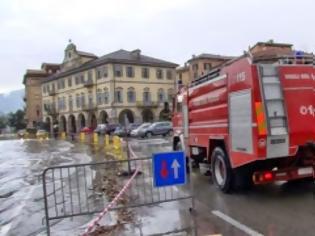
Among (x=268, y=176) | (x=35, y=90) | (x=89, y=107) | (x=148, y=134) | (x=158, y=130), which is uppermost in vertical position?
(x=35, y=90)

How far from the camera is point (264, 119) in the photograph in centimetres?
768

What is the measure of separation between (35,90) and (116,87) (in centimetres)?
4491

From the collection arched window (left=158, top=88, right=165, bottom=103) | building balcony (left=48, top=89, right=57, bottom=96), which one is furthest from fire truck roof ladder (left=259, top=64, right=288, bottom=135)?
building balcony (left=48, top=89, right=57, bottom=96)

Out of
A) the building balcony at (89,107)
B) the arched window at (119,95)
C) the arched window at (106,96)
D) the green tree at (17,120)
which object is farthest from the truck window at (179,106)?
the green tree at (17,120)

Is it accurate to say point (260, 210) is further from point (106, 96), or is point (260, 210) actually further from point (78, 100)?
point (78, 100)

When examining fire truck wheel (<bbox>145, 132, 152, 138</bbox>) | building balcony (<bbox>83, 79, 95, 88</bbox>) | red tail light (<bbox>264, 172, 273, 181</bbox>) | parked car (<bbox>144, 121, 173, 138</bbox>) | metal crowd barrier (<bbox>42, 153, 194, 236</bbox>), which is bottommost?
metal crowd barrier (<bbox>42, 153, 194, 236</bbox>)

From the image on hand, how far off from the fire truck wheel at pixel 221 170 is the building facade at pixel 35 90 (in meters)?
98.9

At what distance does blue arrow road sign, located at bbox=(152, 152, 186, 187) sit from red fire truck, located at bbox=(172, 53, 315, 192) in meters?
1.88

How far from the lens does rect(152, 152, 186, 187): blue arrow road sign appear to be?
632cm

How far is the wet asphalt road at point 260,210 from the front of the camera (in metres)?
6.38

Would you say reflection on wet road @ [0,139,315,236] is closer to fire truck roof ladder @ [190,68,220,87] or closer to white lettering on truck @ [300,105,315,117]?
white lettering on truck @ [300,105,315,117]

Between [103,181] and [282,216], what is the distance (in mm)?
6559

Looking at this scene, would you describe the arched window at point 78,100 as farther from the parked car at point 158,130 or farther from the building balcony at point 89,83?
the parked car at point 158,130

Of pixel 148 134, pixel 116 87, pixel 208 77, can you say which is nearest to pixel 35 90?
pixel 116 87
